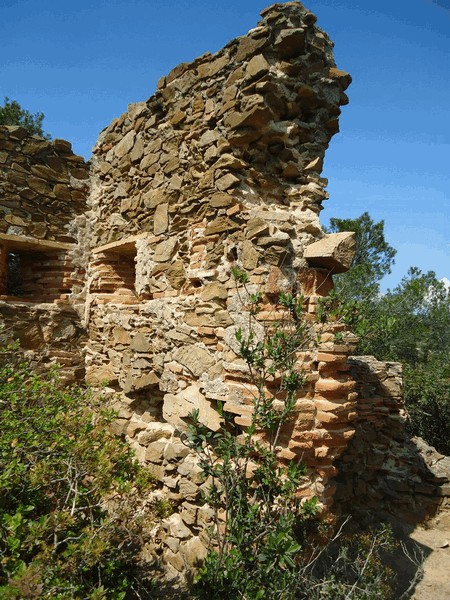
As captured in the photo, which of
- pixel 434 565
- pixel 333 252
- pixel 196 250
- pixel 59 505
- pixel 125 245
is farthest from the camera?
pixel 125 245

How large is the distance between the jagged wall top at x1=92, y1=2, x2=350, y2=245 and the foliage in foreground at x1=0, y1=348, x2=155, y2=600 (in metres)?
2.00

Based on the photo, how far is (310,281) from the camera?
116 inches

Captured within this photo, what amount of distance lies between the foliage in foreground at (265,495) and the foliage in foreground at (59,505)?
2.05 feet

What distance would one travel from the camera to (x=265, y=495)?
244cm

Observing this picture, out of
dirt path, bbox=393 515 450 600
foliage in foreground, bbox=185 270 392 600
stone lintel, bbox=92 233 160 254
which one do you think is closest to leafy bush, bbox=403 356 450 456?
dirt path, bbox=393 515 450 600

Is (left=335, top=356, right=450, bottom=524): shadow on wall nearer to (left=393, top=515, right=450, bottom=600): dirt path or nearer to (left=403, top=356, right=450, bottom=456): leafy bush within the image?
(left=393, top=515, right=450, bottom=600): dirt path

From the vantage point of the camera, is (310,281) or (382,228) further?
(382,228)

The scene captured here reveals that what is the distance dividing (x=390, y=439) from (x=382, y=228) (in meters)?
10.3

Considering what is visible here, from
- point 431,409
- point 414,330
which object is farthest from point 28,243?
point 414,330

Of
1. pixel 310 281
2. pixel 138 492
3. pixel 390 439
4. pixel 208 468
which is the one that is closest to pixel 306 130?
pixel 310 281

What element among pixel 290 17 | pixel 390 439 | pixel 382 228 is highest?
pixel 382 228

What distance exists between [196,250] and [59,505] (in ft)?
7.10

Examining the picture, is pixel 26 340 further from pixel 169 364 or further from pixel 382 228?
pixel 382 228

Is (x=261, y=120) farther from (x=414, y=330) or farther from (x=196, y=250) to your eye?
(x=414, y=330)
